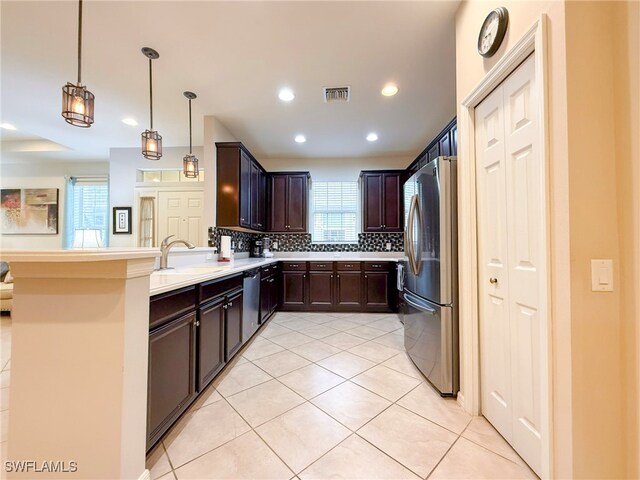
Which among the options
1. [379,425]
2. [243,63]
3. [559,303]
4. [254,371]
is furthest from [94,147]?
[559,303]

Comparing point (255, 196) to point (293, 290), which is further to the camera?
point (293, 290)

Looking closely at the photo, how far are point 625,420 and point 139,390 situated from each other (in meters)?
1.96

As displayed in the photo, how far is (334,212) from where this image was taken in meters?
5.08

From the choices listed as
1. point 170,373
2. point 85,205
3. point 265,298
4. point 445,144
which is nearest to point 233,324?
point 170,373

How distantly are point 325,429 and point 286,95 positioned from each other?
10.5 ft

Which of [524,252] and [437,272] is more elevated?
[524,252]

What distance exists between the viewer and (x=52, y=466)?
1.02 metres

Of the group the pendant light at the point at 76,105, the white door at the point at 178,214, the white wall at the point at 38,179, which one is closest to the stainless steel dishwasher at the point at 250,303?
the pendant light at the point at 76,105

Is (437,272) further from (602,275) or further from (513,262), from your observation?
(602,275)

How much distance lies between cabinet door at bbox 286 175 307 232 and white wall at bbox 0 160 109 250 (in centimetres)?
466

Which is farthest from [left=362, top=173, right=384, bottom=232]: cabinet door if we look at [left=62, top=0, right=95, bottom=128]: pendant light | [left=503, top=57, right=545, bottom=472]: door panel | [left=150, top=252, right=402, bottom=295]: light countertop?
[left=62, top=0, right=95, bottom=128]: pendant light

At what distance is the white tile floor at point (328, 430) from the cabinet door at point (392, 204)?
8.58 ft

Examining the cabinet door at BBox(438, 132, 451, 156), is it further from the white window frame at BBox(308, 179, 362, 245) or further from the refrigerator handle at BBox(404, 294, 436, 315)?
the white window frame at BBox(308, 179, 362, 245)

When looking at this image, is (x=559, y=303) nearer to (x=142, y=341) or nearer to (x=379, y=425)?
(x=379, y=425)
